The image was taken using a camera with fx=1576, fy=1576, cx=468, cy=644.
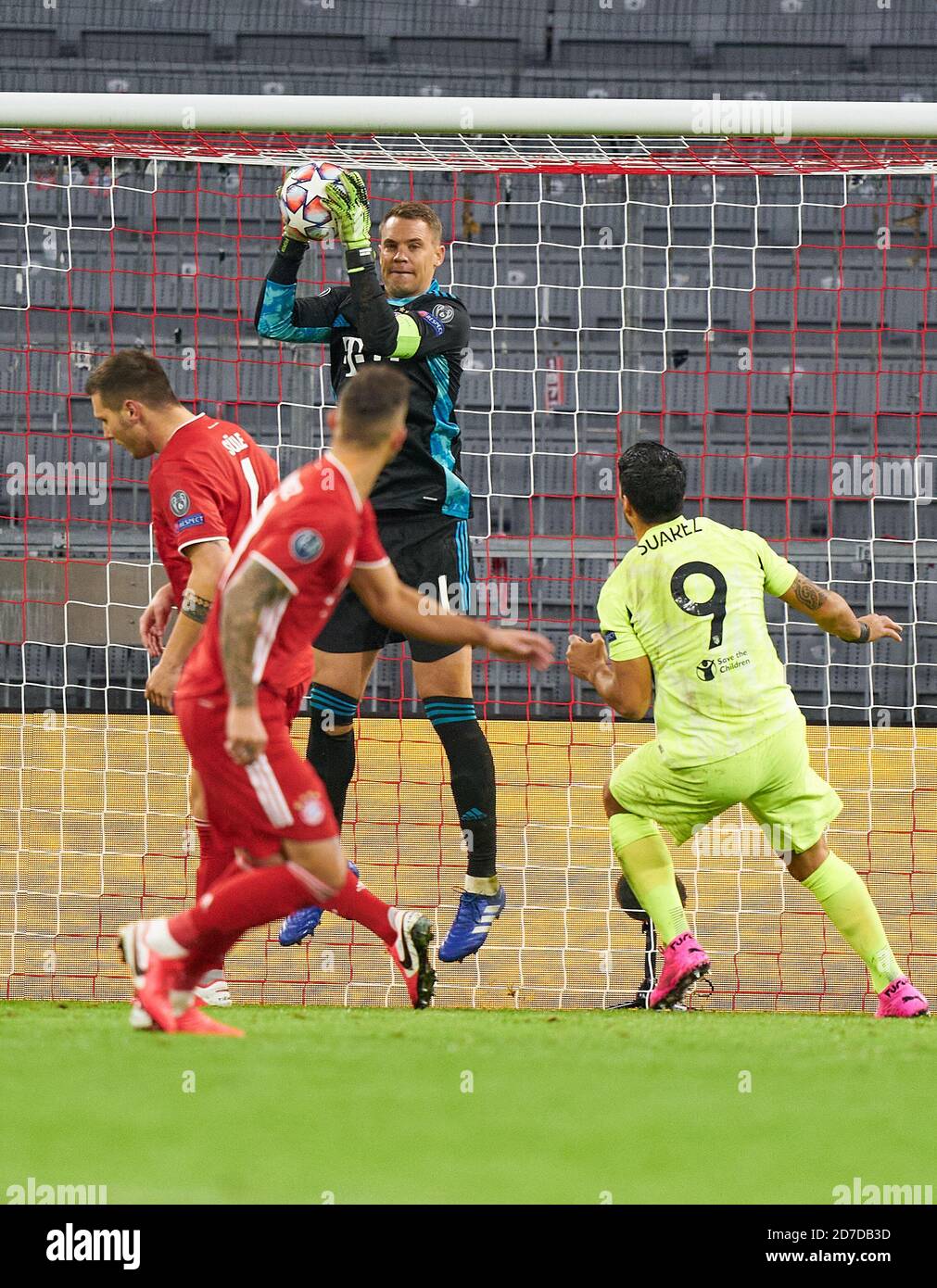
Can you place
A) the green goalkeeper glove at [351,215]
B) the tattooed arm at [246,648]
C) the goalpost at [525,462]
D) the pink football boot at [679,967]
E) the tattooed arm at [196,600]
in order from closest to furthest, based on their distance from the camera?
the tattooed arm at [246,648], the tattooed arm at [196,600], the pink football boot at [679,967], the green goalkeeper glove at [351,215], the goalpost at [525,462]

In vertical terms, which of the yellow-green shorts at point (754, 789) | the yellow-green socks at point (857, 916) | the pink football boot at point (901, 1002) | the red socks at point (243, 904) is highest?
the yellow-green shorts at point (754, 789)

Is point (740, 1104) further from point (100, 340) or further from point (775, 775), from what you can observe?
point (100, 340)

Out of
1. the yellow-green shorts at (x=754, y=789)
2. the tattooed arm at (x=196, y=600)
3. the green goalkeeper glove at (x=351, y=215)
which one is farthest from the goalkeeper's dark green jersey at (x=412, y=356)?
the yellow-green shorts at (x=754, y=789)

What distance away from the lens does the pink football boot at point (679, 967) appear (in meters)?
4.34

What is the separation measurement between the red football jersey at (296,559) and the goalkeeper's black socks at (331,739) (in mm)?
1458

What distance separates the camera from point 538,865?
7250 millimetres

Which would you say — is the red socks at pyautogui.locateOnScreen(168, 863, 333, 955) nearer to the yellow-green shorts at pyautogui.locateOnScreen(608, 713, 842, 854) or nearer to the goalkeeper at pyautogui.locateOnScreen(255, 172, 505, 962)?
the yellow-green shorts at pyautogui.locateOnScreen(608, 713, 842, 854)

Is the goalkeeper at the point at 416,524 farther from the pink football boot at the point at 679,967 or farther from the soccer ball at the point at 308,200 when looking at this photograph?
the pink football boot at the point at 679,967

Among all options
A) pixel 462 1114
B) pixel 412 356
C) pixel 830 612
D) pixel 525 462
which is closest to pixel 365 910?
pixel 462 1114

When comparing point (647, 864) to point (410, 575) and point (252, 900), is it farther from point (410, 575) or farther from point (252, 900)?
point (252, 900)

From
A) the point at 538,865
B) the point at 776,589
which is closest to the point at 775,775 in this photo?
the point at 776,589

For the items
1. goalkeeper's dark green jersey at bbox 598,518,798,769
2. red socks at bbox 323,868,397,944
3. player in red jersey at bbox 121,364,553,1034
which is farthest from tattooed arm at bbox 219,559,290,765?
goalkeeper's dark green jersey at bbox 598,518,798,769

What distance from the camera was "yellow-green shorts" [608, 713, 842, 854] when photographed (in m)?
4.36
